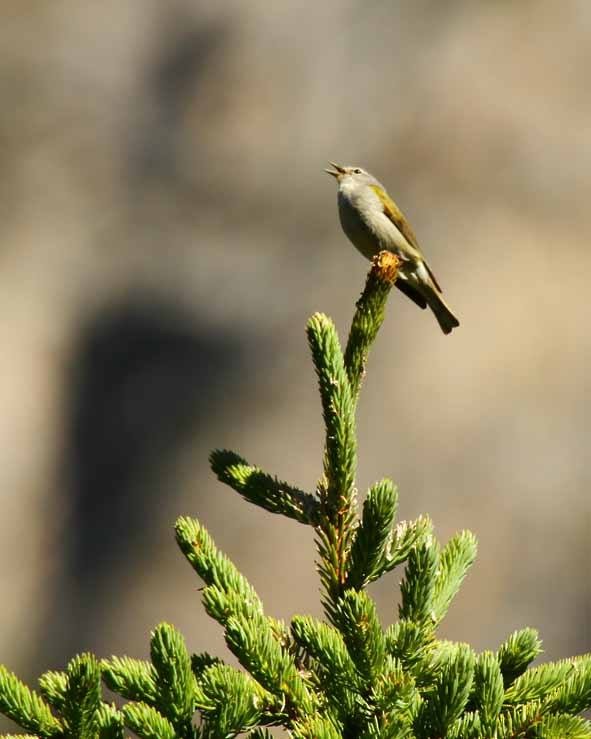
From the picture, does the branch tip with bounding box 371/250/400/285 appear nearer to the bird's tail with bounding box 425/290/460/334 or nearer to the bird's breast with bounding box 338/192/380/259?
the bird's breast with bounding box 338/192/380/259

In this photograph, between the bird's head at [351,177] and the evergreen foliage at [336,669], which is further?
the bird's head at [351,177]

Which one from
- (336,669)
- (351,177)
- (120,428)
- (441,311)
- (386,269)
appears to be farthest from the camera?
(120,428)

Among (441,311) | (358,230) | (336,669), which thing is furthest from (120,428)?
(336,669)

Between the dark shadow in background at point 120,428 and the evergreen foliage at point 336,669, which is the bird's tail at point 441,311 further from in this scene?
the evergreen foliage at point 336,669

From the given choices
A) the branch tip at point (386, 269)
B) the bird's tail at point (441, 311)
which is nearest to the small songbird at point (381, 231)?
the bird's tail at point (441, 311)

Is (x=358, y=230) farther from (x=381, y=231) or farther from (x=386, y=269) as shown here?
(x=386, y=269)
